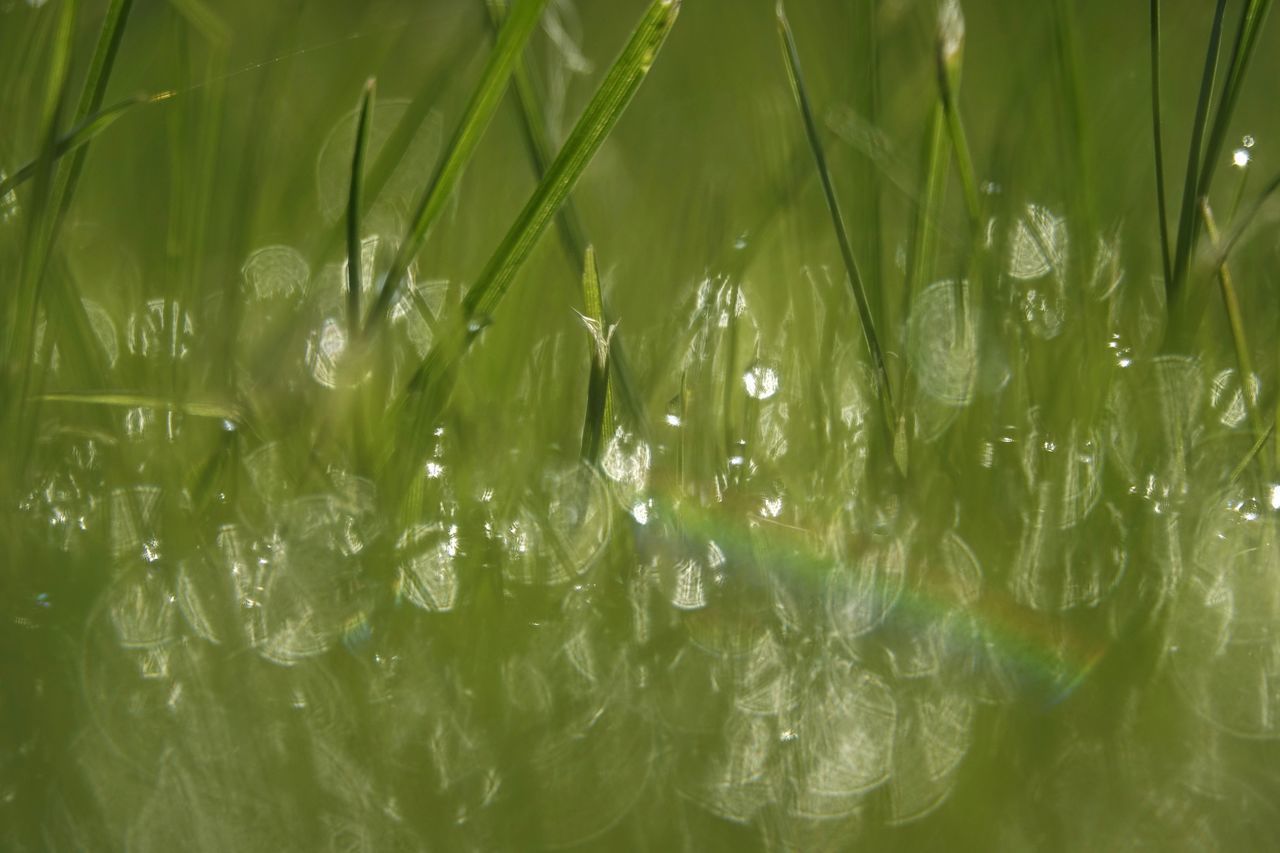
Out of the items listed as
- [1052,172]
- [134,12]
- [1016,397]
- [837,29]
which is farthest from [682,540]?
[134,12]

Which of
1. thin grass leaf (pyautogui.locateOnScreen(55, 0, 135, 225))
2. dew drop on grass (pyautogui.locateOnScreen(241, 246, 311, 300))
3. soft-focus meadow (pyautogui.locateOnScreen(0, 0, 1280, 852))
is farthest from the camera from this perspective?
dew drop on grass (pyautogui.locateOnScreen(241, 246, 311, 300))

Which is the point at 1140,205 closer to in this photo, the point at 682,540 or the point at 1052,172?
the point at 1052,172

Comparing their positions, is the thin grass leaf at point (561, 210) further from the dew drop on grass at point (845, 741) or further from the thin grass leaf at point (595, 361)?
the dew drop on grass at point (845, 741)

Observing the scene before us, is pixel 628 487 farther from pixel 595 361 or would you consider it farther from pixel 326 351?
pixel 326 351

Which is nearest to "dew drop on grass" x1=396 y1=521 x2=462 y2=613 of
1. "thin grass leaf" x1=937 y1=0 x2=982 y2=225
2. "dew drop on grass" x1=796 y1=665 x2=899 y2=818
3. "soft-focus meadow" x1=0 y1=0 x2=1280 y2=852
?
"soft-focus meadow" x1=0 y1=0 x2=1280 y2=852

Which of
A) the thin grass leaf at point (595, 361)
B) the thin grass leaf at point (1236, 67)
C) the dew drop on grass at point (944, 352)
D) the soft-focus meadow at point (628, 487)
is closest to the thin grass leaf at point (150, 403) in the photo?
the soft-focus meadow at point (628, 487)

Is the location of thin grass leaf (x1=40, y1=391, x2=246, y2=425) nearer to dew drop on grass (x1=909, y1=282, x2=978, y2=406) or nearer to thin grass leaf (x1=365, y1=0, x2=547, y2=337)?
thin grass leaf (x1=365, y1=0, x2=547, y2=337)

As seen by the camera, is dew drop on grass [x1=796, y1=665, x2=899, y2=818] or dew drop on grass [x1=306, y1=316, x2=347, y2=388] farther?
dew drop on grass [x1=306, y1=316, x2=347, y2=388]
